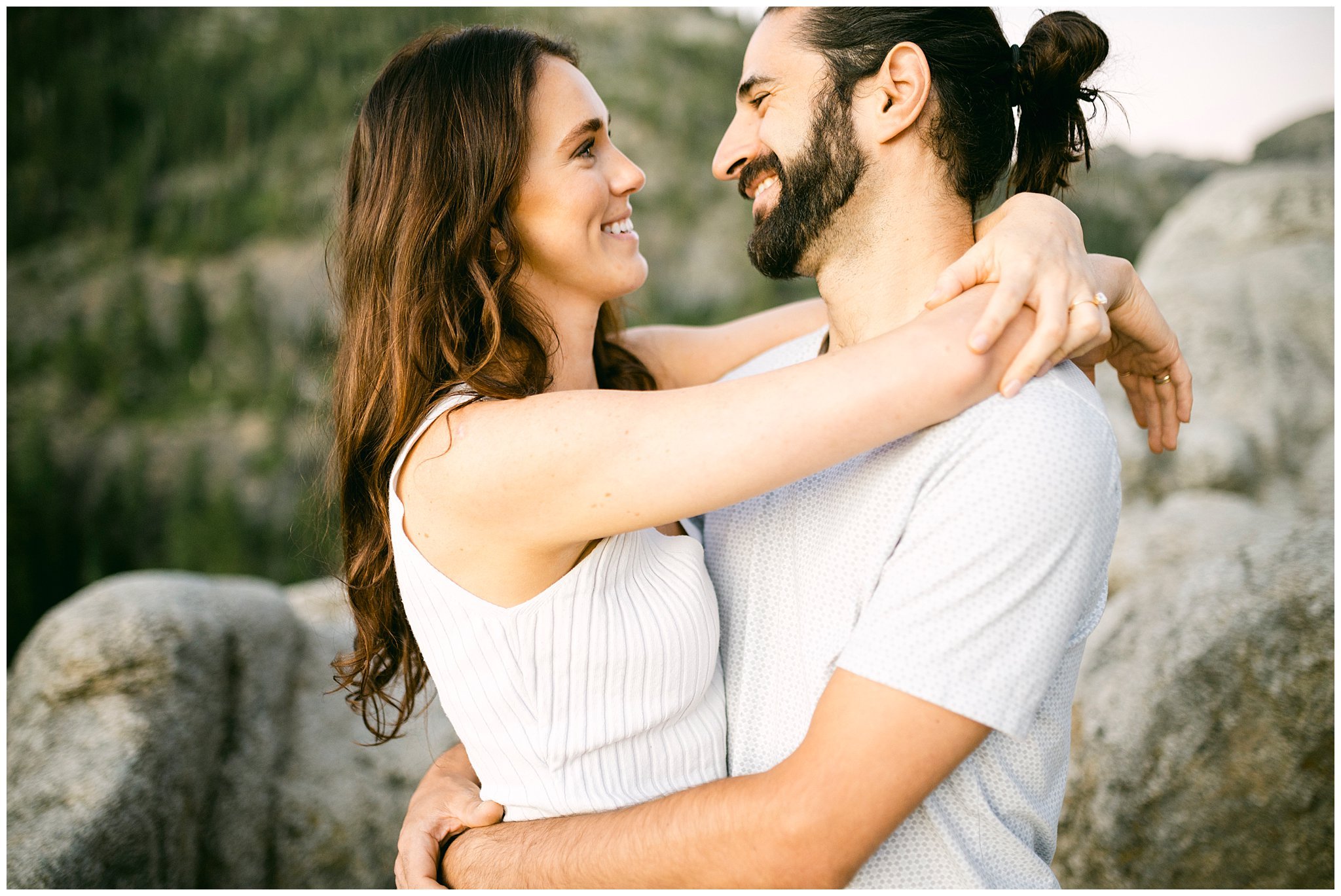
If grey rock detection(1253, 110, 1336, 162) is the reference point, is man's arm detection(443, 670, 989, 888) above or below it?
below

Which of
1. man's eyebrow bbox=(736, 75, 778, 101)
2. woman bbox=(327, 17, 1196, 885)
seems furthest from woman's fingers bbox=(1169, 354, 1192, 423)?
man's eyebrow bbox=(736, 75, 778, 101)

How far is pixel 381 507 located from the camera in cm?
181

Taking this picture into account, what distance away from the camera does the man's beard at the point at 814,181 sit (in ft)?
6.03

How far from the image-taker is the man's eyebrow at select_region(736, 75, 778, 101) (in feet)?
6.36

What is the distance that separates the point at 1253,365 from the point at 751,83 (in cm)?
509

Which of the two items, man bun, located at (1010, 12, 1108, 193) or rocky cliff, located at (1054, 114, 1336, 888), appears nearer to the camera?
man bun, located at (1010, 12, 1108, 193)

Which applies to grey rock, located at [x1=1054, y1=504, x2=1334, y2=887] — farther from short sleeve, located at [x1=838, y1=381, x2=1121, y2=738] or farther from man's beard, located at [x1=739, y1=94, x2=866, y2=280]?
man's beard, located at [x1=739, y1=94, x2=866, y2=280]

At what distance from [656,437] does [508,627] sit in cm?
47

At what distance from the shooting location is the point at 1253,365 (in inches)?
221

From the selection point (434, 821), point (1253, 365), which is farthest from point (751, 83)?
point (1253, 365)

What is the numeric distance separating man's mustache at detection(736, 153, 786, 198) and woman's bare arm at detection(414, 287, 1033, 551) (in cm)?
66

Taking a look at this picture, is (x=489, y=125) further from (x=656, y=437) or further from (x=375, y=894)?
(x=375, y=894)

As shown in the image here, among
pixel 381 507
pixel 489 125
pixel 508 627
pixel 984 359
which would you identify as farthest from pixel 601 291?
pixel 984 359

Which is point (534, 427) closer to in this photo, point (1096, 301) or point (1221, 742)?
point (1096, 301)
